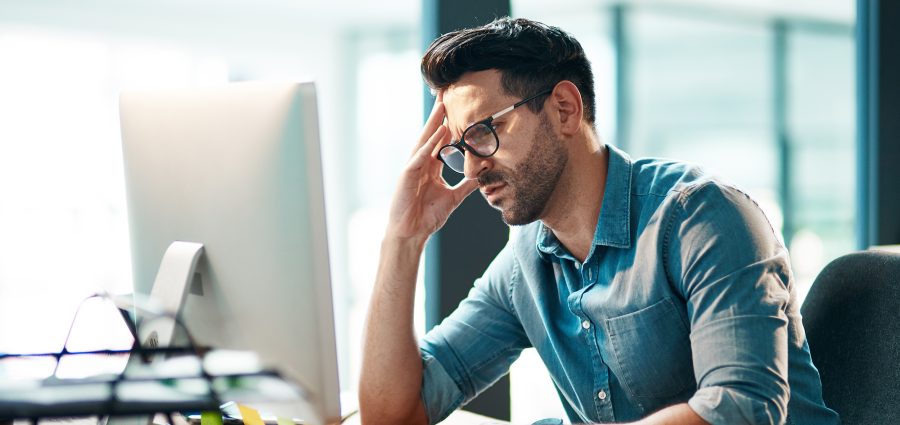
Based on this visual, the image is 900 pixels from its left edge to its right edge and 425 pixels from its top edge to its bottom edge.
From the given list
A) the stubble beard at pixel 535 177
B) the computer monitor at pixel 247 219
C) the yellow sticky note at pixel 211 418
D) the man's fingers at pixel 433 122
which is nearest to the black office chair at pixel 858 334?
the stubble beard at pixel 535 177

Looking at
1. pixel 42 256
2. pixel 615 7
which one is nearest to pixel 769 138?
pixel 615 7

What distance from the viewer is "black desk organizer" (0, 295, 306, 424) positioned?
2.46 ft

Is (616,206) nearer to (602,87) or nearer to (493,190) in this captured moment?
(493,190)

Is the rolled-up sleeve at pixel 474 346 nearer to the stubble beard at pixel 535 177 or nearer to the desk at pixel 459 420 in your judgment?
the desk at pixel 459 420

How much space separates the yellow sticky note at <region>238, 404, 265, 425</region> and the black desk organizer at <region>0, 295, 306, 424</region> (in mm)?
128

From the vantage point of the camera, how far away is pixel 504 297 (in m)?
1.50

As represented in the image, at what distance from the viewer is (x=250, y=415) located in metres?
1.13

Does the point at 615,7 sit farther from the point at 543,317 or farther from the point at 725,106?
the point at 543,317

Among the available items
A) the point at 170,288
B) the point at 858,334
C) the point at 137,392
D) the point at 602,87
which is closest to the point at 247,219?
the point at 170,288

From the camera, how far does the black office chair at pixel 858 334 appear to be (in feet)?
4.11

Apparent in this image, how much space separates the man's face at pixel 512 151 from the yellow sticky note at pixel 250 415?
0.51 m

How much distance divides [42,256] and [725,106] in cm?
435

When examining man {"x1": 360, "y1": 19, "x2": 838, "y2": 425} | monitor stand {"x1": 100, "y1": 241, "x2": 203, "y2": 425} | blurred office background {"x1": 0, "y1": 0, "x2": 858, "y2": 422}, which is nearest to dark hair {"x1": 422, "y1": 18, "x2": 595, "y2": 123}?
man {"x1": 360, "y1": 19, "x2": 838, "y2": 425}

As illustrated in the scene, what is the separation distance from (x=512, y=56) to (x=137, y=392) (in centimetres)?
78
